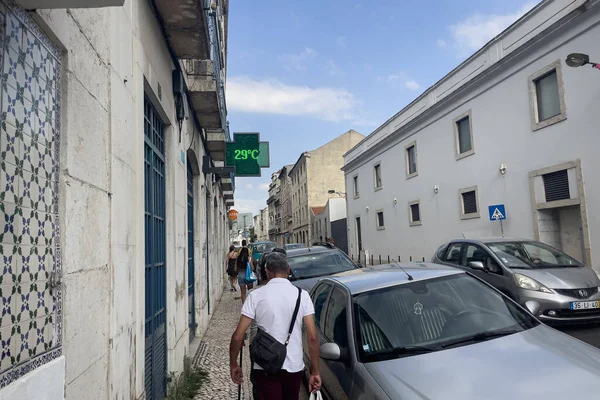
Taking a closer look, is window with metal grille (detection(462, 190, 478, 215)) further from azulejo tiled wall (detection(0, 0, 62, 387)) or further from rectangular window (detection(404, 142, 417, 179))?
azulejo tiled wall (detection(0, 0, 62, 387))

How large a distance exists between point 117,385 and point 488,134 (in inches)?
642

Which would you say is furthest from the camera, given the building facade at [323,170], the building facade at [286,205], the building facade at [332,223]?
the building facade at [286,205]

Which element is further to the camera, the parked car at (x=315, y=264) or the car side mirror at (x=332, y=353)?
the parked car at (x=315, y=264)

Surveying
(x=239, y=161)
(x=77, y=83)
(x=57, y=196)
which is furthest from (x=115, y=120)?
(x=239, y=161)

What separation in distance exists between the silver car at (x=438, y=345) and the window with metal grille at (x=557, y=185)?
10823 mm

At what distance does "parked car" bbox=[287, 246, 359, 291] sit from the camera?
28.9 feet

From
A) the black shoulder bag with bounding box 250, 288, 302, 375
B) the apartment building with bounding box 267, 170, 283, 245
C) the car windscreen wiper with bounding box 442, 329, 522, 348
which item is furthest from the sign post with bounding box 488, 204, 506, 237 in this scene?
the apartment building with bounding box 267, 170, 283, 245

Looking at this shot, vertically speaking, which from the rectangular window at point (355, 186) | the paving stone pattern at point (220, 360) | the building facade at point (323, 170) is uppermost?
the building facade at point (323, 170)

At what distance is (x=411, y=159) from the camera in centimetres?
2372

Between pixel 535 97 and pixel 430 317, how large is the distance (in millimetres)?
13205

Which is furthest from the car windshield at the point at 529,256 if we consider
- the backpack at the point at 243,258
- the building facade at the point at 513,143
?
the backpack at the point at 243,258

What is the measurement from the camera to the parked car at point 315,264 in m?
8.80

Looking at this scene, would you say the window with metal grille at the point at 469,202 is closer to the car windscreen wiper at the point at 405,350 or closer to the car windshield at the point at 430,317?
the car windshield at the point at 430,317

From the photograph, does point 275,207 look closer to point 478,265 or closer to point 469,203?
point 469,203
